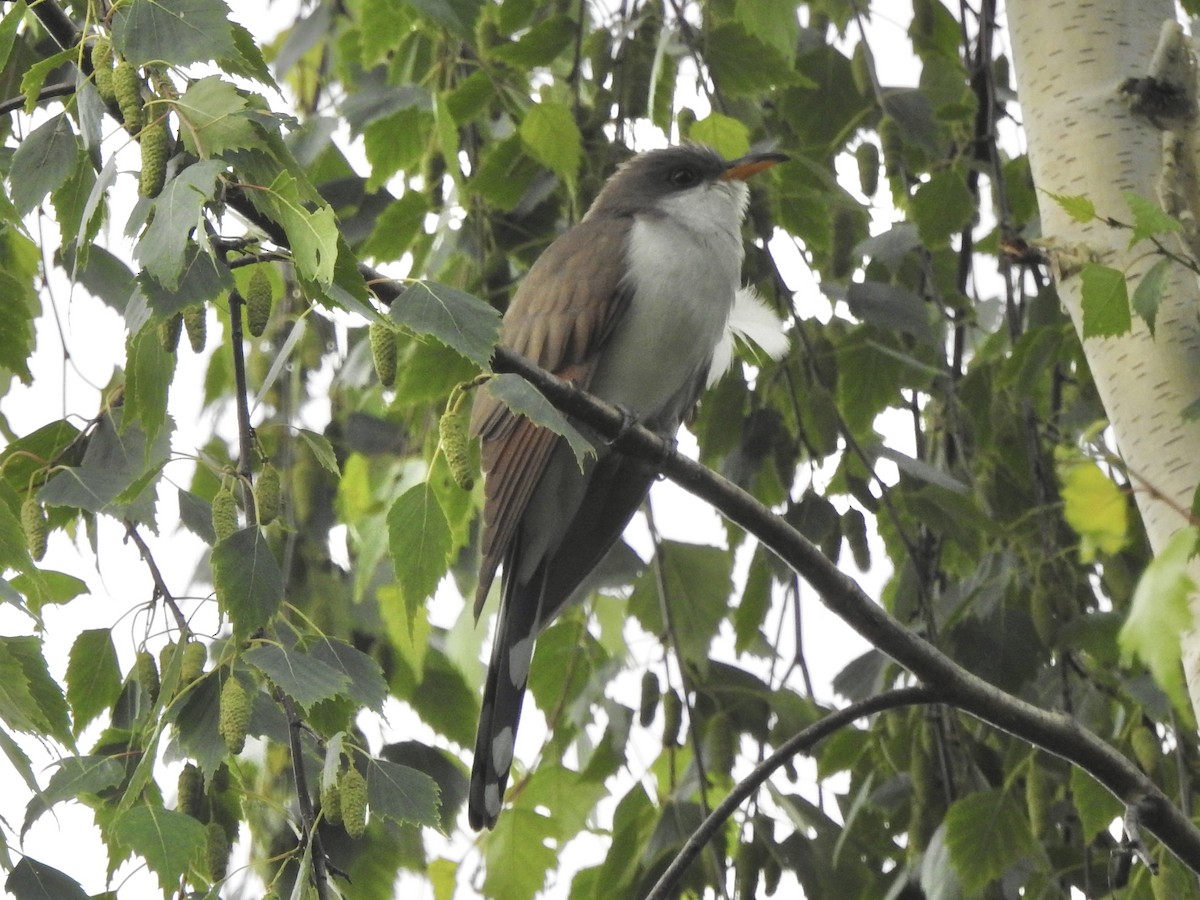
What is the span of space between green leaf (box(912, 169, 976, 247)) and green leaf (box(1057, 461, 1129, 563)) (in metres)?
2.30

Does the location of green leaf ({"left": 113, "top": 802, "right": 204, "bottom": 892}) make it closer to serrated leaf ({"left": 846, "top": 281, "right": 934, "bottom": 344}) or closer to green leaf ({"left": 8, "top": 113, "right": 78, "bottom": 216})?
green leaf ({"left": 8, "top": 113, "right": 78, "bottom": 216})

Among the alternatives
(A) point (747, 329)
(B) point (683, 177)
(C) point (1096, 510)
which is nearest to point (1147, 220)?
(C) point (1096, 510)

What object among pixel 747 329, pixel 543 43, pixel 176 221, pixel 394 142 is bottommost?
pixel 176 221

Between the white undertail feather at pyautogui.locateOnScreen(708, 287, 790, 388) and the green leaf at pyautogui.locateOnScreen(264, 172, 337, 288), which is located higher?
the white undertail feather at pyautogui.locateOnScreen(708, 287, 790, 388)

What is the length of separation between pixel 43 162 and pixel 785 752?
1462 mm

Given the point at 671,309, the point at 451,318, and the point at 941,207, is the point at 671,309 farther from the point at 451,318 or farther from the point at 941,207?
the point at 451,318

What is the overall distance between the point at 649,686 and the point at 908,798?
0.61 metres

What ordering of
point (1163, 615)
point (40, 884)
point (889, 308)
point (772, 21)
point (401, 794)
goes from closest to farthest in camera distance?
1. point (1163, 615)
2. point (40, 884)
3. point (401, 794)
4. point (889, 308)
5. point (772, 21)

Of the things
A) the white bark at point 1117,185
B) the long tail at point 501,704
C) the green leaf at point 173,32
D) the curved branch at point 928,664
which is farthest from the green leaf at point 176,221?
the long tail at point 501,704

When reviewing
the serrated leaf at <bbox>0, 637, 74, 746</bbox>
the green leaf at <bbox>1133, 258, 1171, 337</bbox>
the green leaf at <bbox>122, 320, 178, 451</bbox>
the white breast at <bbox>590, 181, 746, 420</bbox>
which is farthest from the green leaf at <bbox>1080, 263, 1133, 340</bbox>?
the white breast at <bbox>590, 181, 746, 420</bbox>

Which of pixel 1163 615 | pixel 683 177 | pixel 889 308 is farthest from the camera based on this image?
pixel 683 177

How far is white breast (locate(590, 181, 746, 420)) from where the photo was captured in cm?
405

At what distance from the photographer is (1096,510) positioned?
1.30 metres

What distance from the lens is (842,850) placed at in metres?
3.27
